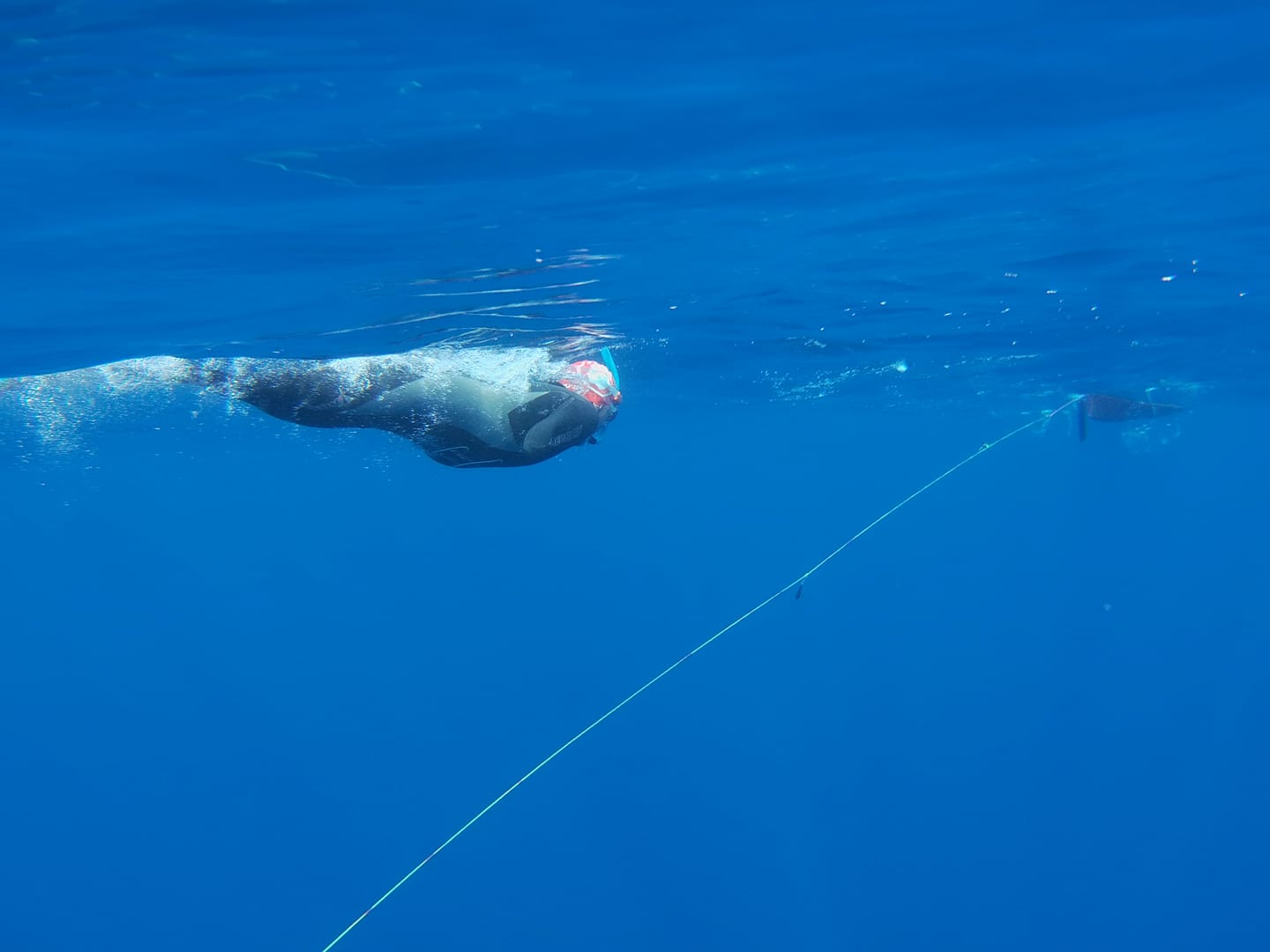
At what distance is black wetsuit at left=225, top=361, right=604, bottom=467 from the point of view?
275 inches

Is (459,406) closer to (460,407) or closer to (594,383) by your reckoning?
(460,407)

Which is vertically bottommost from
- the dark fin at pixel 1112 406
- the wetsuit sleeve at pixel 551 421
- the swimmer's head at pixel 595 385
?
the wetsuit sleeve at pixel 551 421

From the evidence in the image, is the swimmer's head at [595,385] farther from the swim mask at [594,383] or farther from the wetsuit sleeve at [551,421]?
the wetsuit sleeve at [551,421]

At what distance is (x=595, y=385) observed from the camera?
759cm

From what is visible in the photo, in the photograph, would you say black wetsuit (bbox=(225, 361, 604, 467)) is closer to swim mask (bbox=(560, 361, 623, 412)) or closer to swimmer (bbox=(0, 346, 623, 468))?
swimmer (bbox=(0, 346, 623, 468))

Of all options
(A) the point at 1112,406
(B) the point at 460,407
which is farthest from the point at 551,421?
(A) the point at 1112,406

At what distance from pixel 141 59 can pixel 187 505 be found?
52.7m

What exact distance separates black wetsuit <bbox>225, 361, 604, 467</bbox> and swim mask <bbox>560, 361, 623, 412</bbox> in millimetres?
177

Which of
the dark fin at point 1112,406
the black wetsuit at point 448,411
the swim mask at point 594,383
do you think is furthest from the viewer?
the dark fin at point 1112,406

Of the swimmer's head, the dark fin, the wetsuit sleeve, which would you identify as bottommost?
the wetsuit sleeve

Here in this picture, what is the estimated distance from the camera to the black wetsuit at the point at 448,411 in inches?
275

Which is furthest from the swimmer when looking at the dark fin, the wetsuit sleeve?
the dark fin

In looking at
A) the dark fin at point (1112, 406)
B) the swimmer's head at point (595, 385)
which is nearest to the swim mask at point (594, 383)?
the swimmer's head at point (595, 385)

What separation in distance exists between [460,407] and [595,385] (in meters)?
1.21
